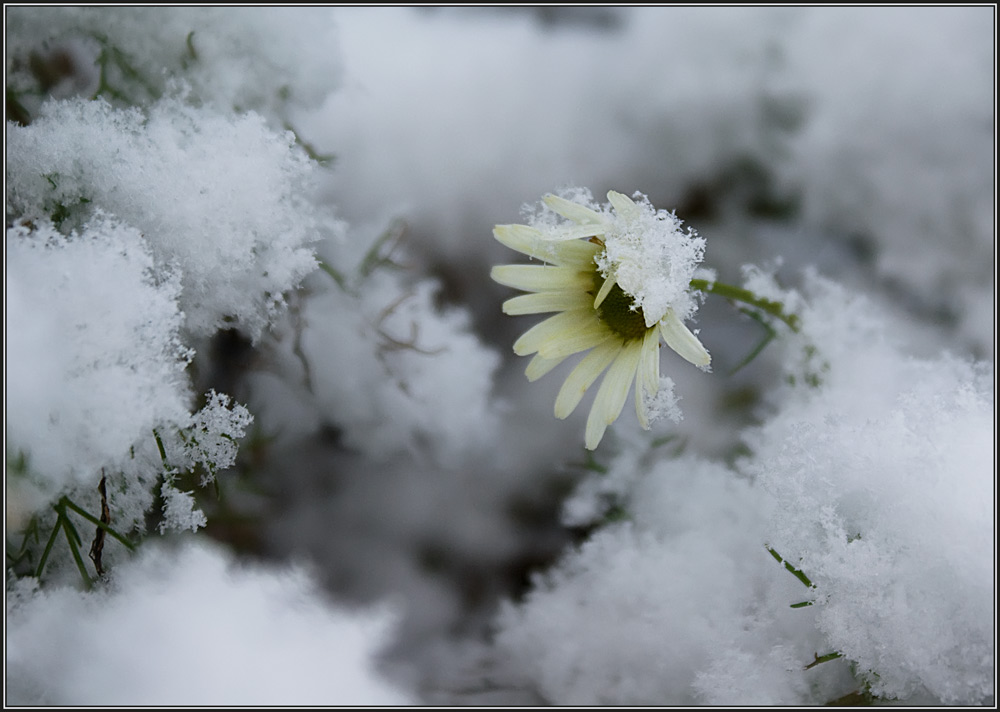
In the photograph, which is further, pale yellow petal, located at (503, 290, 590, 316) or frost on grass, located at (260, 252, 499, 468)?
frost on grass, located at (260, 252, 499, 468)

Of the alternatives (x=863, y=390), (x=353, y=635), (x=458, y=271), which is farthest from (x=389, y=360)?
(x=863, y=390)

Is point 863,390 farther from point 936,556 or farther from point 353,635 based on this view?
point 353,635

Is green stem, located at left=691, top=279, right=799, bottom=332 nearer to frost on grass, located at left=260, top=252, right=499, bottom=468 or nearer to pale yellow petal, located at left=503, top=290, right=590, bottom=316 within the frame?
pale yellow petal, located at left=503, top=290, right=590, bottom=316

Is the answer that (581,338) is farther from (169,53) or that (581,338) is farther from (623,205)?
(169,53)

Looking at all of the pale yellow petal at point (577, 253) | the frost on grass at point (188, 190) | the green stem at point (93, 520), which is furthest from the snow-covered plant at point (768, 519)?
the green stem at point (93, 520)

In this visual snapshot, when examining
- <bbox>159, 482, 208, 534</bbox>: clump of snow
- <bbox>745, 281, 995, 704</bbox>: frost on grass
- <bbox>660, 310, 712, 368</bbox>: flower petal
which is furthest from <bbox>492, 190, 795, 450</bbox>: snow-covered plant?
<bbox>159, 482, 208, 534</bbox>: clump of snow

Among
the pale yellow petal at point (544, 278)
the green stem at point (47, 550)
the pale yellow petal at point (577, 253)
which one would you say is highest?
the pale yellow petal at point (577, 253)

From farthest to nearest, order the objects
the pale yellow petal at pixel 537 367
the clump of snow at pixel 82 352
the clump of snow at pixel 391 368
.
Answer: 1. the clump of snow at pixel 391 368
2. the pale yellow petal at pixel 537 367
3. the clump of snow at pixel 82 352

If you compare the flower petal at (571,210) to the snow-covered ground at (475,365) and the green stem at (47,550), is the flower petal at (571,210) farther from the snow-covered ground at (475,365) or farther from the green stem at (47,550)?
the green stem at (47,550)
